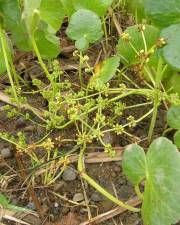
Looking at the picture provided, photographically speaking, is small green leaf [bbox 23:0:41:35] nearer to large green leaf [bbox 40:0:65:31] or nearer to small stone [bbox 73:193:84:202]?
large green leaf [bbox 40:0:65:31]

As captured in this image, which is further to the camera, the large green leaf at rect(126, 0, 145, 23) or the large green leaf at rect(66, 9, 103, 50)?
the large green leaf at rect(126, 0, 145, 23)

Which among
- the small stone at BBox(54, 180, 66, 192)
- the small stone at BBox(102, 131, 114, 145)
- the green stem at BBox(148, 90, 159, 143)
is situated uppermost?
the green stem at BBox(148, 90, 159, 143)

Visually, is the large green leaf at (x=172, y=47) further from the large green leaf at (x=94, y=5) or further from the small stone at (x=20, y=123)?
the small stone at (x=20, y=123)

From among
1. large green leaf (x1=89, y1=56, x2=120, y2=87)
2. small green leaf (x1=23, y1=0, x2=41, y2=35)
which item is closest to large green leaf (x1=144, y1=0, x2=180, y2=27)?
large green leaf (x1=89, y1=56, x2=120, y2=87)

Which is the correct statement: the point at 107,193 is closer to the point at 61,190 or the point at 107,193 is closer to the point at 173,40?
the point at 61,190

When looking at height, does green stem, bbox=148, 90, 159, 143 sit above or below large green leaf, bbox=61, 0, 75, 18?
below

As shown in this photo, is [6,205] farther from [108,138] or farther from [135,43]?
[135,43]

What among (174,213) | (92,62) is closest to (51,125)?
(92,62)
